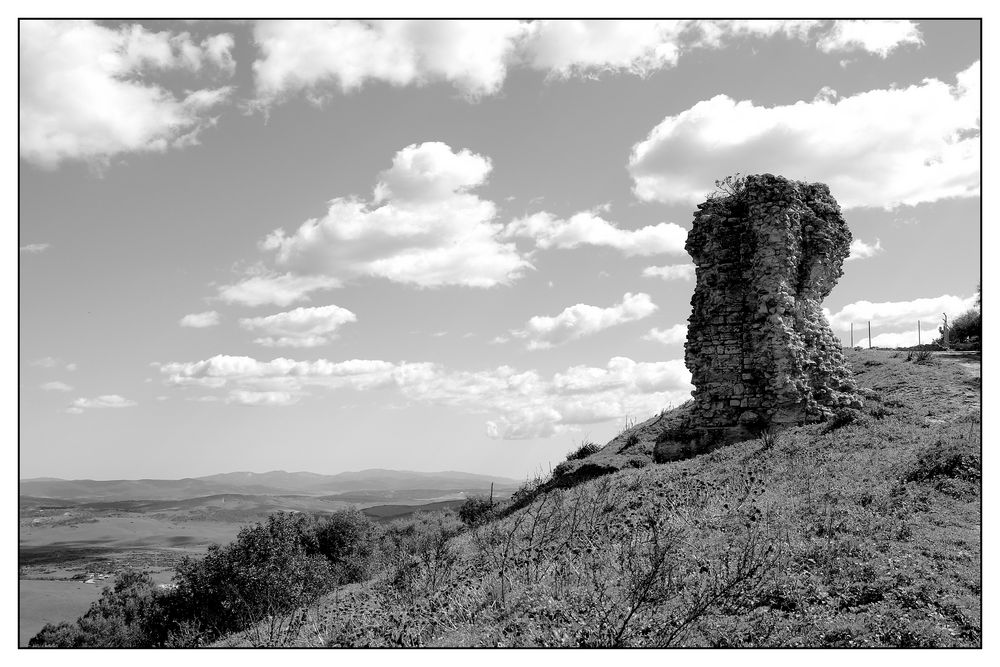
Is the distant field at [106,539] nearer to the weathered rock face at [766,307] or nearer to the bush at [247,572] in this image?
the bush at [247,572]

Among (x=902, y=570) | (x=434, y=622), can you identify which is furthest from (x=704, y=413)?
(x=434, y=622)

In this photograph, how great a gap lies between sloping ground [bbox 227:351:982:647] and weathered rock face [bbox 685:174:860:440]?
180 cm

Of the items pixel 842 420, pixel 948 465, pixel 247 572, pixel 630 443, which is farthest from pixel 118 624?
pixel 948 465

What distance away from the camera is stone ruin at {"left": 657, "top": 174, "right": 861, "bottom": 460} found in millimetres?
17203

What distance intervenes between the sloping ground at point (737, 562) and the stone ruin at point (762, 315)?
73.0 inches

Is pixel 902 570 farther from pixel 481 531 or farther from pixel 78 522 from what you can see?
pixel 78 522

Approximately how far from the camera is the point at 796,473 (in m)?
13.0

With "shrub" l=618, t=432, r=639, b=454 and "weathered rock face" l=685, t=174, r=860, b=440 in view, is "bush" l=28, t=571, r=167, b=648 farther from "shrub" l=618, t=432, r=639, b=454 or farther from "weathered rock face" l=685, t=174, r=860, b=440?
"weathered rock face" l=685, t=174, r=860, b=440

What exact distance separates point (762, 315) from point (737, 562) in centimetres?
1056

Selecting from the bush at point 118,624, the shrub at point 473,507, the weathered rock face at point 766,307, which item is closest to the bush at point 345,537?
the shrub at point 473,507

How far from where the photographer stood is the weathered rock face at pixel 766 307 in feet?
56.4

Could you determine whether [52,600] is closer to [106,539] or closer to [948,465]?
[106,539]

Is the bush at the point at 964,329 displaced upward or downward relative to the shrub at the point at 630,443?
upward

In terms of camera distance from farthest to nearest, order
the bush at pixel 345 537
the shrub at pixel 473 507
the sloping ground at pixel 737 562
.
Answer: the bush at pixel 345 537 → the shrub at pixel 473 507 → the sloping ground at pixel 737 562
